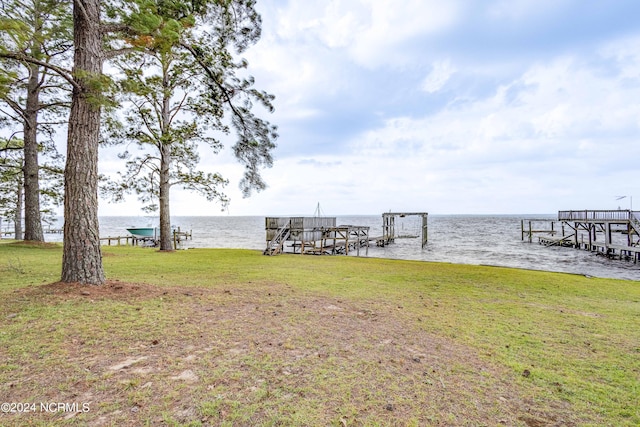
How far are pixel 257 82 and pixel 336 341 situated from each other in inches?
306

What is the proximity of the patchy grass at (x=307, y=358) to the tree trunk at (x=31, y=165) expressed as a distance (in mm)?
11111

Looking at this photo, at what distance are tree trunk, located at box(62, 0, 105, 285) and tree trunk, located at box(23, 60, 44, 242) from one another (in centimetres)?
1219

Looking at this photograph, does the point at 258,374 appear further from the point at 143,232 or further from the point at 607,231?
the point at 143,232

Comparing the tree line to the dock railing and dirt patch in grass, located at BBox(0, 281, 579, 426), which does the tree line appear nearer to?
dirt patch in grass, located at BBox(0, 281, 579, 426)

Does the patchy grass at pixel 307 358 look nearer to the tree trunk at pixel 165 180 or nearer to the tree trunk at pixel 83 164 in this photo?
the tree trunk at pixel 83 164

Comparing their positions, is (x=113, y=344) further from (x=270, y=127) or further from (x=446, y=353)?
(x=270, y=127)

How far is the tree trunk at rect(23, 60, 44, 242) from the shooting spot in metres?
14.6

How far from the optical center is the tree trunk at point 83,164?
A: 233 inches

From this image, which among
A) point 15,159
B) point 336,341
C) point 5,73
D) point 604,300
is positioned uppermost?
point 15,159

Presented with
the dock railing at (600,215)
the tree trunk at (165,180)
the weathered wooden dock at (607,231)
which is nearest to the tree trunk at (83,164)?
the tree trunk at (165,180)

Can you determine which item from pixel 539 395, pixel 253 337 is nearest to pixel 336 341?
pixel 253 337

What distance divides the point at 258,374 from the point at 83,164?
5586 millimetres

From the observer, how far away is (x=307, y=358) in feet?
12.0

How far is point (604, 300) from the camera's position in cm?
780
